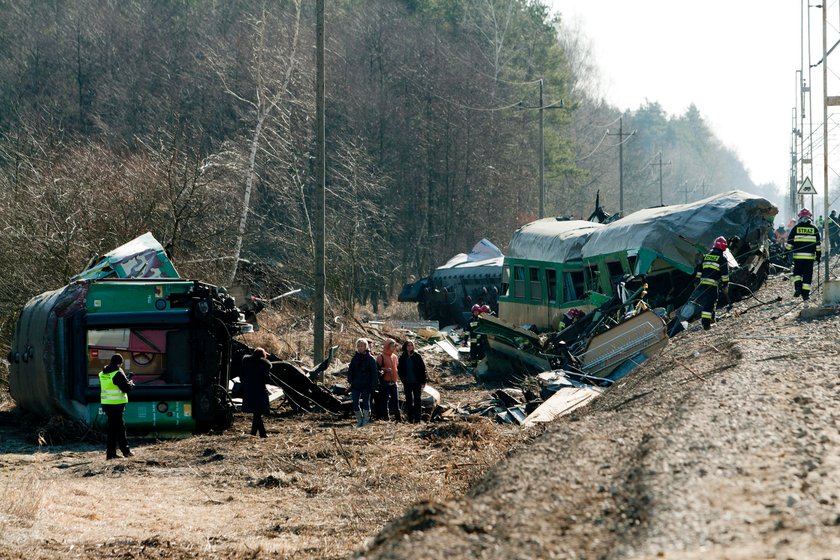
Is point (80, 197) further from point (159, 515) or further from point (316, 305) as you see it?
point (159, 515)

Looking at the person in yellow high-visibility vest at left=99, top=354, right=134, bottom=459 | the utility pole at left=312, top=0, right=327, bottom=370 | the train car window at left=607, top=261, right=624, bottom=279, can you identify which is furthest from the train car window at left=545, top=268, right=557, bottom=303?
the person in yellow high-visibility vest at left=99, top=354, right=134, bottom=459

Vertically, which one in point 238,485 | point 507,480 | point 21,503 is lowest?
point 238,485

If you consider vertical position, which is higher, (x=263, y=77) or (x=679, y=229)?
(x=263, y=77)

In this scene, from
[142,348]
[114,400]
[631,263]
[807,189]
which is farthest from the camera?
[807,189]

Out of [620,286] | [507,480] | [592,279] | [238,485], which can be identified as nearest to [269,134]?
[592,279]

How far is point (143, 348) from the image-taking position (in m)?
15.2

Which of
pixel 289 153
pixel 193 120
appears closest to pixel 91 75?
pixel 193 120

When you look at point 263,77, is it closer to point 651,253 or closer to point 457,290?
point 457,290

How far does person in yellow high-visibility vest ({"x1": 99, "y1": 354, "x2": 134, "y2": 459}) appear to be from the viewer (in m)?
13.9

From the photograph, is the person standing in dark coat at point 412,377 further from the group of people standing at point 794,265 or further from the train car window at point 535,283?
the train car window at point 535,283

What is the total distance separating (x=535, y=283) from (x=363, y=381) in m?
12.8

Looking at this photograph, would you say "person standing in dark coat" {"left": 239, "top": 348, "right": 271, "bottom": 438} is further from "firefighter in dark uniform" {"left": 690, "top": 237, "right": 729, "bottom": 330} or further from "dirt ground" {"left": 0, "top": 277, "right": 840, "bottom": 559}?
"firefighter in dark uniform" {"left": 690, "top": 237, "right": 729, "bottom": 330}

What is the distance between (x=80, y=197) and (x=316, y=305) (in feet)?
20.6

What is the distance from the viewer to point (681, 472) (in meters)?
7.19
